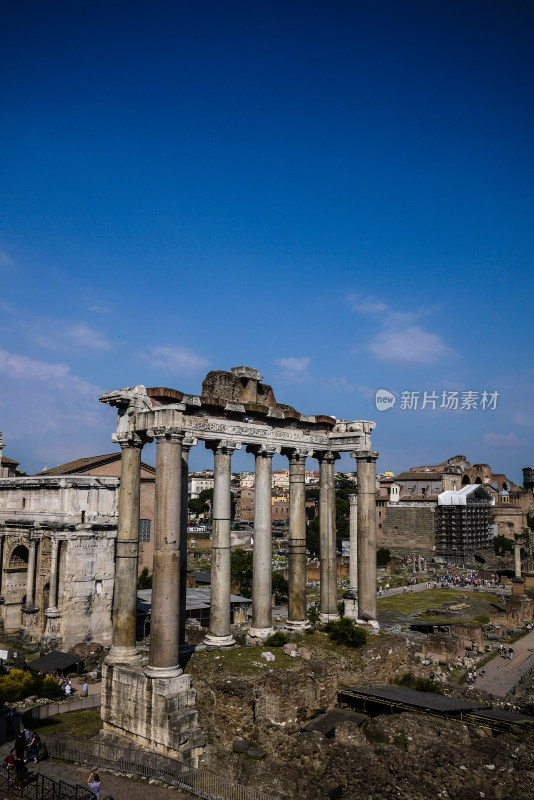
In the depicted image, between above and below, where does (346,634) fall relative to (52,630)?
above

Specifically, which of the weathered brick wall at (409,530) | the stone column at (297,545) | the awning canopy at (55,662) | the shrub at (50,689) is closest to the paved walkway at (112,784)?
the stone column at (297,545)

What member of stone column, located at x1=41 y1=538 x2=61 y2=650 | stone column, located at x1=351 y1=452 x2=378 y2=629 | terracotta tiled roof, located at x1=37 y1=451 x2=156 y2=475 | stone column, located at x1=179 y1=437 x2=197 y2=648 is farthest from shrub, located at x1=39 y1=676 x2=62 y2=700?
terracotta tiled roof, located at x1=37 y1=451 x2=156 y2=475

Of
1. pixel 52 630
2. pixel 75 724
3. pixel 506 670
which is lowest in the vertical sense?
pixel 506 670

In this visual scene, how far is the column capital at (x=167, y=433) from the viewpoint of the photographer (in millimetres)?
15766

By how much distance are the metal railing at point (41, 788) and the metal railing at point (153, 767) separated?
3.76 feet

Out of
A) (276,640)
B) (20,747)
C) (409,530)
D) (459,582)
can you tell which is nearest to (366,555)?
(276,640)

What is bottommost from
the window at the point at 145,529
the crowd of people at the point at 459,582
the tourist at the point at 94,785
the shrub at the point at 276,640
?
the crowd of people at the point at 459,582

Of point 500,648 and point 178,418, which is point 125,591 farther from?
point 500,648

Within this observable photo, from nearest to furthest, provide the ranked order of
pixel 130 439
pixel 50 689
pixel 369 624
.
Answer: pixel 130 439 → pixel 369 624 → pixel 50 689

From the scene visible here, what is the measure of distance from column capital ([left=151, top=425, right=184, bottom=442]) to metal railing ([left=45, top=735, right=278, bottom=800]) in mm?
7137

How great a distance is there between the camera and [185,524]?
59.4ft

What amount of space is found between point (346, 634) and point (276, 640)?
2178 mm

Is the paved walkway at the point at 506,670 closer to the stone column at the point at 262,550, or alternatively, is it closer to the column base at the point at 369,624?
the column base at the point at 369,624

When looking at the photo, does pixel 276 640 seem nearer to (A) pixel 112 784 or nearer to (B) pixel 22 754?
(A) pixel 112 784
